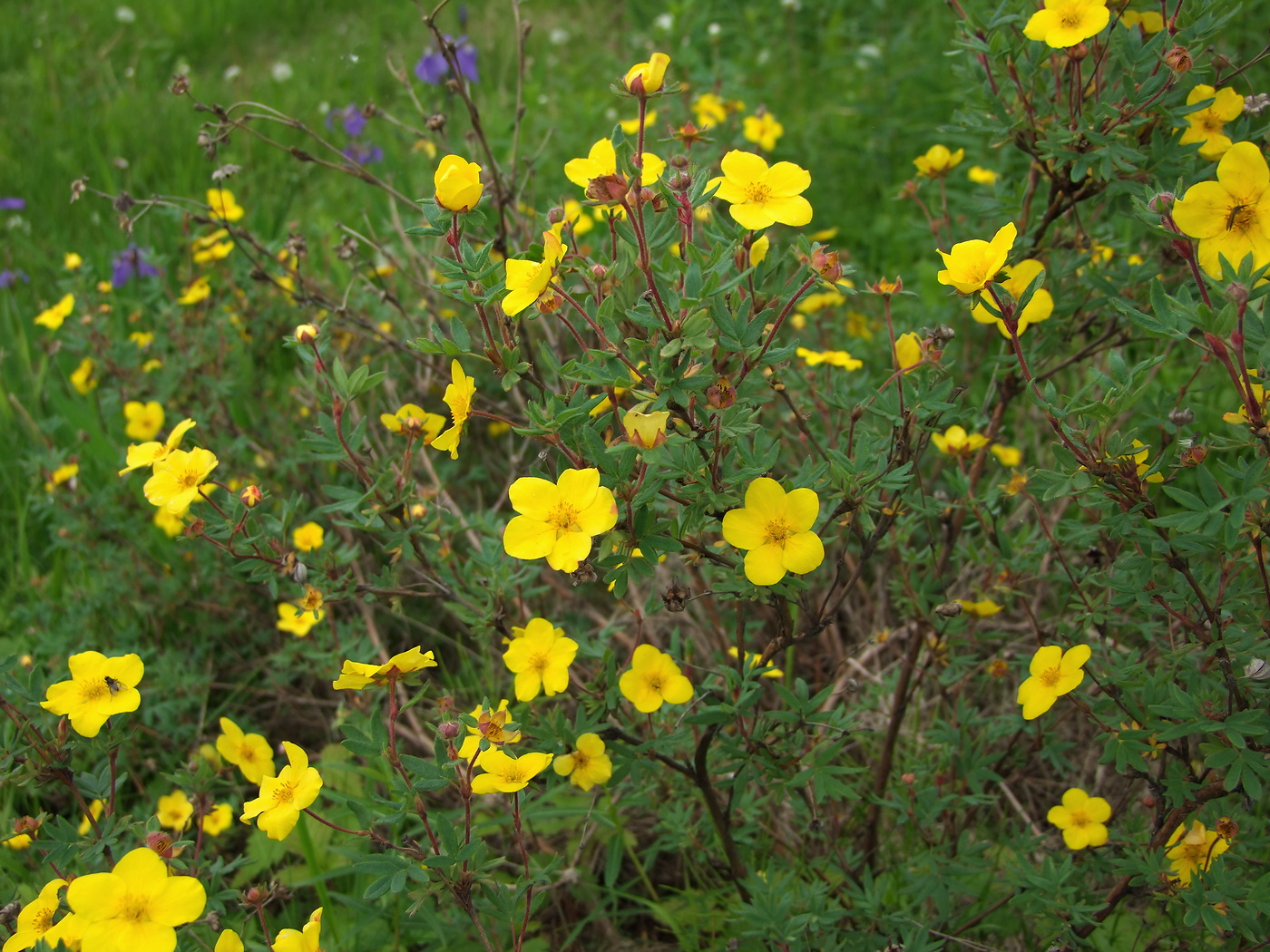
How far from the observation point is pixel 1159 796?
4.71 ft

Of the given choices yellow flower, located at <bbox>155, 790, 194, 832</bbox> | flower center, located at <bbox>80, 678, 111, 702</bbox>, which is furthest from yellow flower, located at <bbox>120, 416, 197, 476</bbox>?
yellow flower, located at <bbox>155, 790, 194, 832</bbox>

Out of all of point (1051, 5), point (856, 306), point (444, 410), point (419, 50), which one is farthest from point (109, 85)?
point (1051, 5)

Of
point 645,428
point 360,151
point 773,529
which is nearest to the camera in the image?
point 645,428

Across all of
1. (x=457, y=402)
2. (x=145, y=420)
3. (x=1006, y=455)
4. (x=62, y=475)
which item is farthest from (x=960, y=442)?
(x=62, y=475)

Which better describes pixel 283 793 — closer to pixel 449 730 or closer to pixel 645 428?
pixel 449 730

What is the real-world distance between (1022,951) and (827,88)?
3.39 m

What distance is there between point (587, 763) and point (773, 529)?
46cm

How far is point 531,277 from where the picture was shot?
1176 mm

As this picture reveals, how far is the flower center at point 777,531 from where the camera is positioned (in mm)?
1180

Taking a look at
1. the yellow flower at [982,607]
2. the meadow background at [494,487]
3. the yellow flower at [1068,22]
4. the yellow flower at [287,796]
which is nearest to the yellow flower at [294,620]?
the meadow background at [494,487]

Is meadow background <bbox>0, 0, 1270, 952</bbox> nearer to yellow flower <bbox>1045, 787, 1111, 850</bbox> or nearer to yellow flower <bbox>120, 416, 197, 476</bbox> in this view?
yellow flower <bbox>1045, 787, 1111, 850</bbox>

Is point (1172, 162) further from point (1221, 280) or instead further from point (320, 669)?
point (320, 669)

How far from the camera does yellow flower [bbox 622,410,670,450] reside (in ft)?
3.55

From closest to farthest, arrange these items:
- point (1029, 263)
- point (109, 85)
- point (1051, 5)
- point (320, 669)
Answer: point (1051, 5)
point (1029, 263)
point (320, 669)
point (109, 85)
